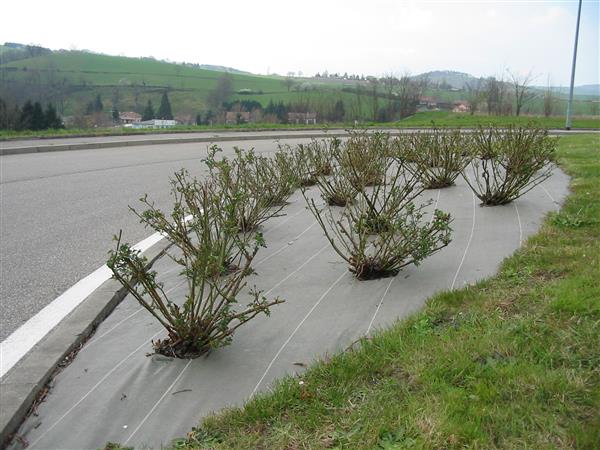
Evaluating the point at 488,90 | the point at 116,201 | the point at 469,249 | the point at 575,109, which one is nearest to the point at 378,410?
the point at 469,249

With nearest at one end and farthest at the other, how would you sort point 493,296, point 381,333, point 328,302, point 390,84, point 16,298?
point 381,333 < point 493,296 < point 328,302 < point 16,298 < point 390,84

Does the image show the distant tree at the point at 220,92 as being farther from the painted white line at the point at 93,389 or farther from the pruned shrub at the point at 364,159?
the painted white line at the point at 93,389

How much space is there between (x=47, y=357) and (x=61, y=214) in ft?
17.6

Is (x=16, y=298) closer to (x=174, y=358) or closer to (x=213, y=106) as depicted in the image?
(x=174, y=358)

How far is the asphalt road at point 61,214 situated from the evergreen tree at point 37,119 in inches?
487

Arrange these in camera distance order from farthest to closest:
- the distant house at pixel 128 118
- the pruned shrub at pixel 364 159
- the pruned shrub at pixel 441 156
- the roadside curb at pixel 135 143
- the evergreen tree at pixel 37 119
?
the distant house at pixel 128 118
the evergreen tree at pixel 37 119
the roadside curb at pixel 135 143
the pruned shrub at pixel 441 156
the pruned shrub at pixel 364 159

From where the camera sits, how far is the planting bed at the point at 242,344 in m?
2.96

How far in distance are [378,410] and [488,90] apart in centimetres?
4314

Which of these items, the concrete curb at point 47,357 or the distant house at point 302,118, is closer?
the concrete curb at point 47,357

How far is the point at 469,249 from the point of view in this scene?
17.1 ft

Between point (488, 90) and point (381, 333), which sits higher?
point (488, 90)

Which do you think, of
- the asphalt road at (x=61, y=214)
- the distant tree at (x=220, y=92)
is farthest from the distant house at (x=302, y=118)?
the distant tree at (x=220, y=92)

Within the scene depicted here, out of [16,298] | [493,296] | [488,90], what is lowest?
[16,298]

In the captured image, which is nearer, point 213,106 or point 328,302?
point 328,302
